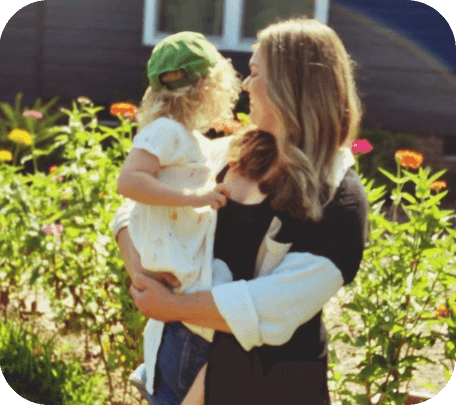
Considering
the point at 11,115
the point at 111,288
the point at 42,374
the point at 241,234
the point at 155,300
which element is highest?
the point at 241,234

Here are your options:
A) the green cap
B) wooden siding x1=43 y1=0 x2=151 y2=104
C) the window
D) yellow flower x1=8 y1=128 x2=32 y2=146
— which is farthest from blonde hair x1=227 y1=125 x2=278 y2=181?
wooden siding x1=43 y1=0 x2=151 y2=104

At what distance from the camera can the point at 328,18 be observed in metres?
7.06

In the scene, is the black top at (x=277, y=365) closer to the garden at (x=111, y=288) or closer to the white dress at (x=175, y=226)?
the white dress at (x=175, y=226)

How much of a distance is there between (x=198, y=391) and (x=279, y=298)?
291mm

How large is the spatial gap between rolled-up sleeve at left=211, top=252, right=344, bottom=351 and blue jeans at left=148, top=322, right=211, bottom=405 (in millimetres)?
138

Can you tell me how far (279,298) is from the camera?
1.54 metres

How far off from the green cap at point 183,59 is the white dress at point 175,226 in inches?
4.2

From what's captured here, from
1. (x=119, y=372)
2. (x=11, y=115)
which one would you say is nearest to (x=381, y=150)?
(x=11, y=115)

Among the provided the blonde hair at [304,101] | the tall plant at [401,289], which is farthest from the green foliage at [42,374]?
the blonde hair at [304,101]

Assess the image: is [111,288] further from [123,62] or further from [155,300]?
[123,62]

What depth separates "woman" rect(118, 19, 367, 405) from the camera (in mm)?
1558

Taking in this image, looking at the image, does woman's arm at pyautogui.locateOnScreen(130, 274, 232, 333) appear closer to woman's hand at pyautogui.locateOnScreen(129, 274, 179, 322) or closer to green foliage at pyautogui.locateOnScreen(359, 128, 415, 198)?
woman's hand at pyautogui.locateOnScreen(129, 274, 179, 322)

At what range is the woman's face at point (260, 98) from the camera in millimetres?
1610

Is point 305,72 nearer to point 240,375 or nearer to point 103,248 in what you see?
point 240,375
